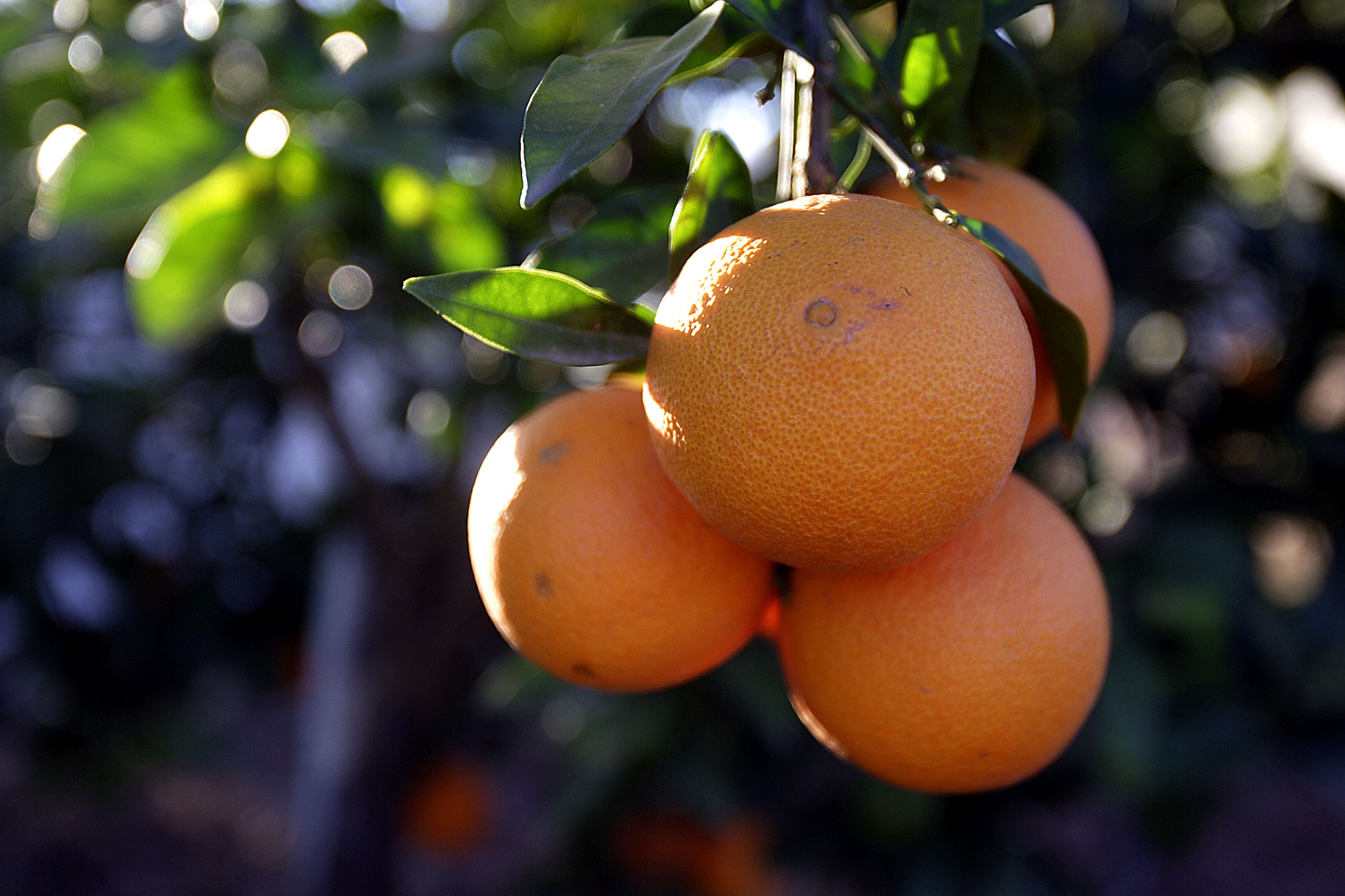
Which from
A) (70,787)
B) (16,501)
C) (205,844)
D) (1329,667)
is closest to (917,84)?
(1329,667)

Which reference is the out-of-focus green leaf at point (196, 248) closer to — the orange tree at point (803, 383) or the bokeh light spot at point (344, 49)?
the bokeh light spot at point (344, 49)

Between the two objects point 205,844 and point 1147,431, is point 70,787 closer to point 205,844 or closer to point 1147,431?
point 205,844

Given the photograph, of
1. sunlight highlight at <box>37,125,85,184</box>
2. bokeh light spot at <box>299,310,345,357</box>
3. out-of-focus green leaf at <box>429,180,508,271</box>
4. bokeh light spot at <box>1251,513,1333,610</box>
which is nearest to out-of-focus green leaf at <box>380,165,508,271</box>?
out-of-focus green leaf at <box>429,180,508,271</box>

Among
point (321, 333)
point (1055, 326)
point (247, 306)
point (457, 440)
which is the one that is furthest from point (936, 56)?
point (321, 333)

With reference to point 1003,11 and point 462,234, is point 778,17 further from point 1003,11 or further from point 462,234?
point 462,234

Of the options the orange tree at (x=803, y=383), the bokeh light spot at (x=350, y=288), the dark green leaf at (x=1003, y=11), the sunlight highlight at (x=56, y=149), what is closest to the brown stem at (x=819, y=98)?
the orange tree at (x=803, y=383)

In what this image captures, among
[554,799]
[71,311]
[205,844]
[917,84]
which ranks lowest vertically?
[205,844]

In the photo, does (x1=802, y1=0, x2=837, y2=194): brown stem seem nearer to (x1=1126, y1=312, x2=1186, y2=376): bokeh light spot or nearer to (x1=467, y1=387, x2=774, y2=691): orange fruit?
(x1=467, y1=387, x2=774, y2=691): orange fruit
